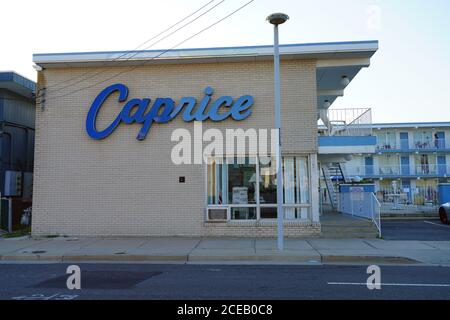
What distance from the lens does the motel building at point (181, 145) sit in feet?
48.3

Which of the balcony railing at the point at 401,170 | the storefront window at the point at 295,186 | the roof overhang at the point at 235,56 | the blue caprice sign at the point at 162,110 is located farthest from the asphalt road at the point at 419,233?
the balcony railing at the point at 401,170

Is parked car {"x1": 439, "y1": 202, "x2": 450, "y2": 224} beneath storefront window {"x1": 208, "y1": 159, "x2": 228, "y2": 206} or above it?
beneath

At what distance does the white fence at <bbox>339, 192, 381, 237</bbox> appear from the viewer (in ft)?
49.1

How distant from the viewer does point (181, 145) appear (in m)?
15.0

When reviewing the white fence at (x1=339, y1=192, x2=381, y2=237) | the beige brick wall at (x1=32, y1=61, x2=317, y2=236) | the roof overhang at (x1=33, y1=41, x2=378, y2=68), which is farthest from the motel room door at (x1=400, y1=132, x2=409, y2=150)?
the beige brick wall at (x1=32, y1=61, x2=317, y2=236)

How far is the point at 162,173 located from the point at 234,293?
26.9 ft

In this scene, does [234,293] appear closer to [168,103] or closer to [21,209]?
[168,103]

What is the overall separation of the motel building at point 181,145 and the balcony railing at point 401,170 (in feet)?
121

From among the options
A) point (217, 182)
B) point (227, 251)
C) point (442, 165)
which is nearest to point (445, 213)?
point (217, 182)

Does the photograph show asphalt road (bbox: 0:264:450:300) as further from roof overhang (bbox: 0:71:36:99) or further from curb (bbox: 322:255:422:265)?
roof overhang (bbox: 0:71:36:99)

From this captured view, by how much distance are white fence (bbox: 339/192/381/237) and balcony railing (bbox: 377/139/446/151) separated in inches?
1381

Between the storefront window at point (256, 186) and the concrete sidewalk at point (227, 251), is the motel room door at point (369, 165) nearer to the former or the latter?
the storefront window at point (256, 186)

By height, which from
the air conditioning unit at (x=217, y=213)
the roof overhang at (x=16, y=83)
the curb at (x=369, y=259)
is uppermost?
the roof overhang at (x=16, y=83)
